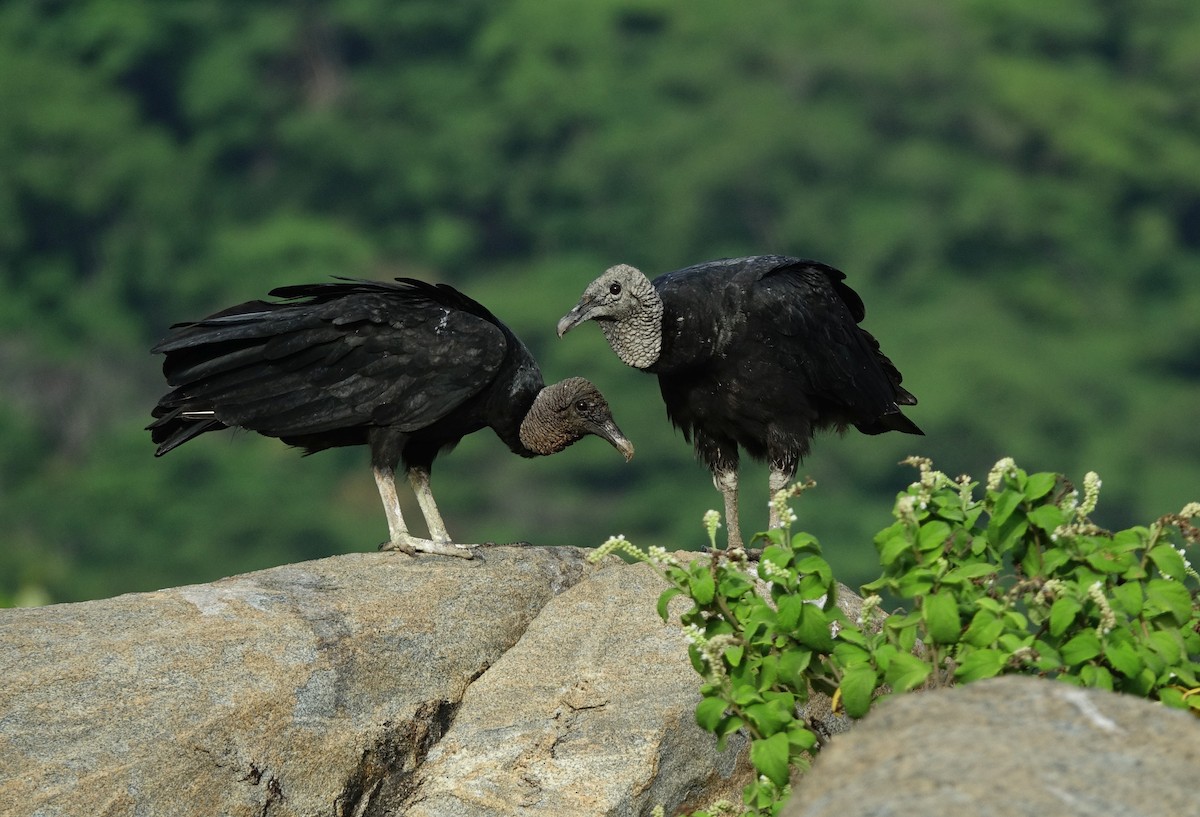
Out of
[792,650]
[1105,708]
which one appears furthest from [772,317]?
[1105,708]

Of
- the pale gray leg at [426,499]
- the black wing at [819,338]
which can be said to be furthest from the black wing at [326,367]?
the black wing at [819,338]

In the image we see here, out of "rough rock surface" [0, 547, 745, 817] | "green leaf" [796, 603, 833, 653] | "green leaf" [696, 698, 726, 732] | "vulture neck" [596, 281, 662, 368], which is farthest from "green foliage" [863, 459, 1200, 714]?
"vulture neck" [596, 281, 662, 368]

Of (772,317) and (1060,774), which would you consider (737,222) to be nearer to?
(772,317)

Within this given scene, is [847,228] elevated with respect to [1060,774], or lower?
lower

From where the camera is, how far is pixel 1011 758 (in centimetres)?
362

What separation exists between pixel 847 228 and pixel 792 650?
36.7 metres

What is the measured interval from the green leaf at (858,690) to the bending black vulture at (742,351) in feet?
8.45

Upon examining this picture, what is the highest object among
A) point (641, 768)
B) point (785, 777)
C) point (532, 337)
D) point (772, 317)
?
point (772, 317)

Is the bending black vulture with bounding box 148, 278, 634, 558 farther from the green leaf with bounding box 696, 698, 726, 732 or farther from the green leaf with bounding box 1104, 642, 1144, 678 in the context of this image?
the green leaf with bounding box 1104, 642, 1144, 678

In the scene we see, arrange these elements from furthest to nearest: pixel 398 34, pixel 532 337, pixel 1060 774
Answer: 1. pixel 398 34
2. pixel 532 337
3. pixel 1060 774

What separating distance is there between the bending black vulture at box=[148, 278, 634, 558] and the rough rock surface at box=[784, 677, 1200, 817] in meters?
3.01

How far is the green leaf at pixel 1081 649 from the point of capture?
4352mm

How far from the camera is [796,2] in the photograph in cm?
4597

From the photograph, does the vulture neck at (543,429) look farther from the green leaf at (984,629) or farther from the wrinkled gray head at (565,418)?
the green leaf at (984,629)
